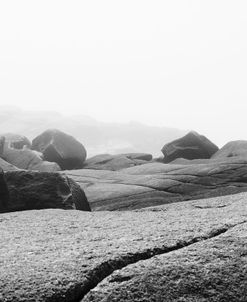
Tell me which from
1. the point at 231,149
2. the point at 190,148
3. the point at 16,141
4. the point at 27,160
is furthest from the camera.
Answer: the point at 16,141

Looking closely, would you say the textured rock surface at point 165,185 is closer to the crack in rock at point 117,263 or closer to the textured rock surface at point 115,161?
the textured rock surface at point 115,161

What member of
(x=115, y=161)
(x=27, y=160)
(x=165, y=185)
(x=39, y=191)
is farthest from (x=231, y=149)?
(x=39, y=191)

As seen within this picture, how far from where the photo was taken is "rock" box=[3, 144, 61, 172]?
1110 inches

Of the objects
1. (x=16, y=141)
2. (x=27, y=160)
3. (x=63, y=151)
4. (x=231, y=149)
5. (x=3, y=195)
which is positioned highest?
(x=3, y=195)

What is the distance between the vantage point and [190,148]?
107 feet

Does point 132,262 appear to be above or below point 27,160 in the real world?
above

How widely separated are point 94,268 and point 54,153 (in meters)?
28.2

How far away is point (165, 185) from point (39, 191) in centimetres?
804

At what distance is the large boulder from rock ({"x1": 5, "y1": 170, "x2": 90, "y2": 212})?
20.1 m

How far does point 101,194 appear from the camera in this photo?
1886 cm

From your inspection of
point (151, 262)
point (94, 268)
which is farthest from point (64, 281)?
point (151, 262)

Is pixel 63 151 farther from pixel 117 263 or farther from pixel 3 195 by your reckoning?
pixel 117 263

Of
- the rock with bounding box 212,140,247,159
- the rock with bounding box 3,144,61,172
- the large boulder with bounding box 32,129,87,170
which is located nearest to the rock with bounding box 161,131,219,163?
the rock with bounding box 212,140,247,159

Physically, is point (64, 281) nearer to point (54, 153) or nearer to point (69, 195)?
point (69, 195)
